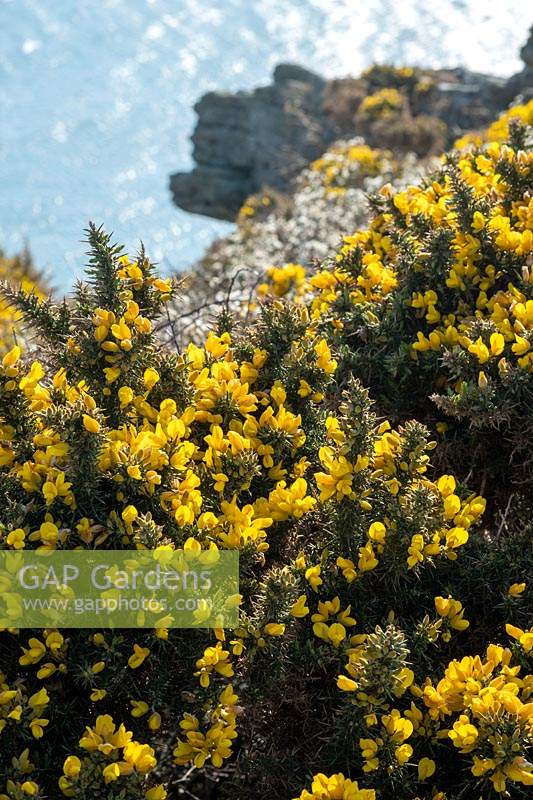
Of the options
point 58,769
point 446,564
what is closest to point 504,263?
point 446,564

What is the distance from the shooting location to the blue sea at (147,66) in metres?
17.5

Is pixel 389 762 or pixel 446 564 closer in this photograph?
pixel 389 762

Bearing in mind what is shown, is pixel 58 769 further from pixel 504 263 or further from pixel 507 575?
pixel 504 263

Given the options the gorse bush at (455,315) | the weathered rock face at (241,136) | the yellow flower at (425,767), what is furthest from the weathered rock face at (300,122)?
the yellow flower at (425,767)

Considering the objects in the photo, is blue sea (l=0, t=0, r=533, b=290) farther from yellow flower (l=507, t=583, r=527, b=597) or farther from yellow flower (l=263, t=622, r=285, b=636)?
yellow flower (l=263, t=622, r=285, b=636)

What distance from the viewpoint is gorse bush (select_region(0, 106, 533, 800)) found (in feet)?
6.15

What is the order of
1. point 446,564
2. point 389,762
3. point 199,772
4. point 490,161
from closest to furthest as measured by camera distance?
1. point 389,762
2. point 446,564
3. point 199,772
4. point 490,161

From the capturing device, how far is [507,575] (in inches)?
88.5

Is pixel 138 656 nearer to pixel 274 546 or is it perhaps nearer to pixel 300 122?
pixel 274 546

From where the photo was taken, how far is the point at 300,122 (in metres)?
14.7

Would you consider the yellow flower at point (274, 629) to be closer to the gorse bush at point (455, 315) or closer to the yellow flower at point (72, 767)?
the yellow flower at point (72, 767)

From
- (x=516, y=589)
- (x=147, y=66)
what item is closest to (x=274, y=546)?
(x=516, y=589)

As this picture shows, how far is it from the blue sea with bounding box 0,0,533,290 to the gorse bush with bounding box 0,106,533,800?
538 inches

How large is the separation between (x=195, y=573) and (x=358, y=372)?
46.0 inches
